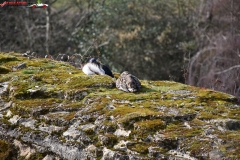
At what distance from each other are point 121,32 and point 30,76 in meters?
16.3

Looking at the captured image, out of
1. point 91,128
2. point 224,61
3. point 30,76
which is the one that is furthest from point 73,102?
point 224,61

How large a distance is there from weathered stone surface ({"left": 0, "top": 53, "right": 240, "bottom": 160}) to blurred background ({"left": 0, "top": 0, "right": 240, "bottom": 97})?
13228 millimetres

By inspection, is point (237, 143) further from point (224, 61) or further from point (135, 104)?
point (224, 61)

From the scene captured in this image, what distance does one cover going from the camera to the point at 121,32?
2191cm

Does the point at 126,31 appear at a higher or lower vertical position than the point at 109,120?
lower

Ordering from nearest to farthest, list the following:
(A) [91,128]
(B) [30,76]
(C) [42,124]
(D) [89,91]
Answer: (A) [91,128]
(C) [42,124]
(D) [89,91]
(B) [30,76]

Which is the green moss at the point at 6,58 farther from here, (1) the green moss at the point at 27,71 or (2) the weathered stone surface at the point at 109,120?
(2) the weathered stone surface at the point at 109,120

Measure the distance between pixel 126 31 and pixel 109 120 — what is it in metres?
17.8

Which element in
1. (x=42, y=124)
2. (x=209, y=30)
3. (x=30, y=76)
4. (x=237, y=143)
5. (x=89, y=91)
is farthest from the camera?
(x=209, y=30)

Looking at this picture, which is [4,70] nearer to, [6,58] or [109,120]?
[6,58]

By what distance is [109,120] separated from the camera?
4.50m

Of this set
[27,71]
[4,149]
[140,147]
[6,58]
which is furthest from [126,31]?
[140,147]

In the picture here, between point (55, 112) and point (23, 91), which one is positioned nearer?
point (55, 112)

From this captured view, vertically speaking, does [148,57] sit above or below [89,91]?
below
